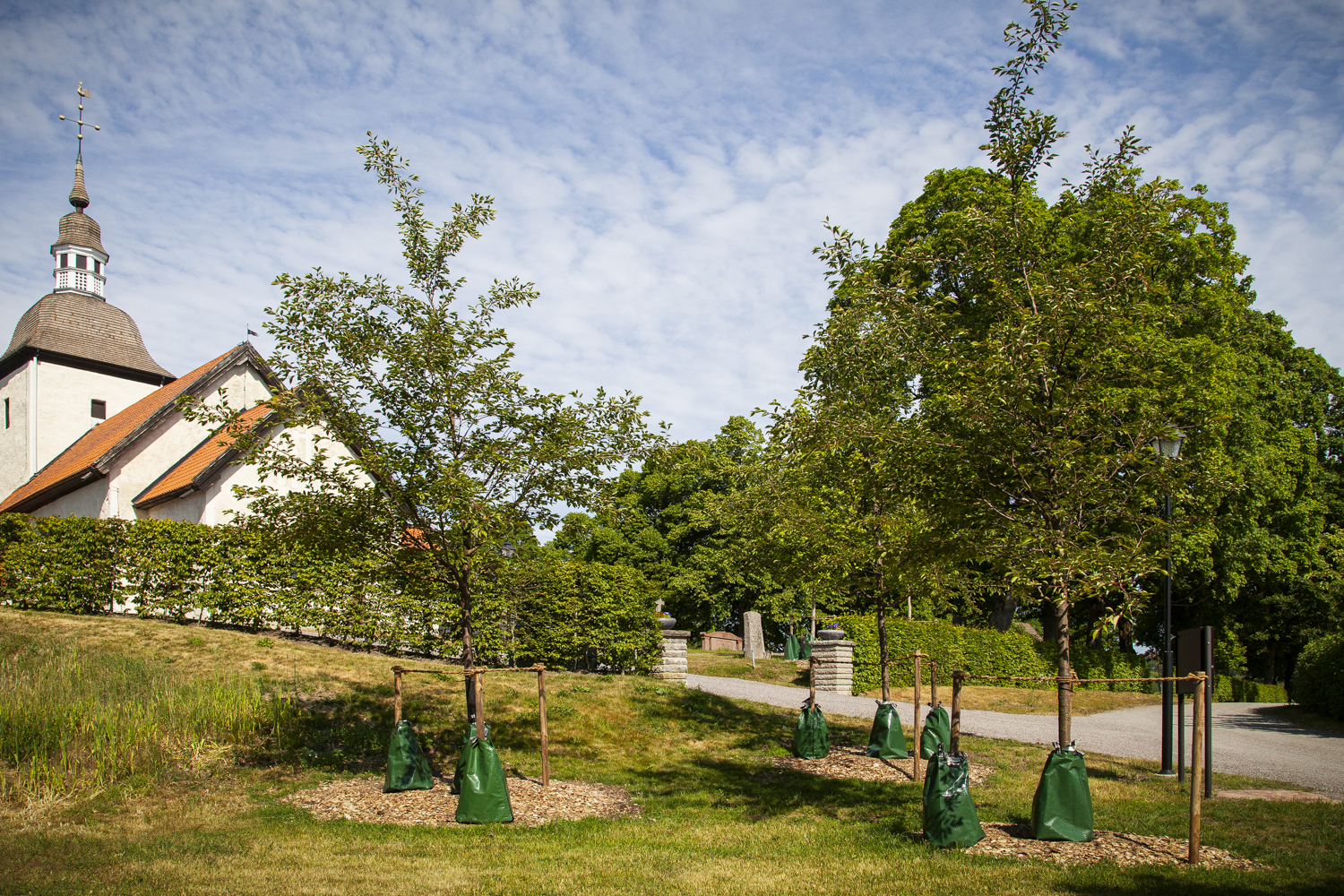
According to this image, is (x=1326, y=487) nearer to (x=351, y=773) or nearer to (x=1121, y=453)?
(x=1121, y=453)

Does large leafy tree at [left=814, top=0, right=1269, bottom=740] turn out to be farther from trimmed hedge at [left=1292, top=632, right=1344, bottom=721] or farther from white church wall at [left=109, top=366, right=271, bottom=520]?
white church wall at [left=109, top=366, right=271, bottom=520]

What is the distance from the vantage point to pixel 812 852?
7.49 metres

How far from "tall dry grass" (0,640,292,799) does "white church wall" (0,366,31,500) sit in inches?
896

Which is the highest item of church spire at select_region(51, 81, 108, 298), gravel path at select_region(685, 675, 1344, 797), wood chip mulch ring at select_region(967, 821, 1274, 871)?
church spire at select_region(51, 81, 108, 298)

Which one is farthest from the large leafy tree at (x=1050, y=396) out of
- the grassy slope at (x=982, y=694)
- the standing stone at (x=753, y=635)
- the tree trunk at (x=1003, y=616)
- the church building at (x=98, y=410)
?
the standing stone at (x=753, y=635)

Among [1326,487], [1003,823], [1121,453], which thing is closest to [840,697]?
[1003,823]

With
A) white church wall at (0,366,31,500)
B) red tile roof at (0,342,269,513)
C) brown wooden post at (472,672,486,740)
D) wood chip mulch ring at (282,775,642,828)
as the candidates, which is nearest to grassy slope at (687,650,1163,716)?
wood chip mulch ring at (282,775,642,828)

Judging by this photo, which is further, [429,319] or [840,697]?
[840,697]

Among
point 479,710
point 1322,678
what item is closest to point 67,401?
point 479,710

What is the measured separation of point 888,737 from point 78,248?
35.4 m

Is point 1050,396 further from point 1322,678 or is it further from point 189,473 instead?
point 189,473

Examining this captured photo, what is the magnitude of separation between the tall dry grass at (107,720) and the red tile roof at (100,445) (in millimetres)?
10667

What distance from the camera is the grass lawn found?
633cm

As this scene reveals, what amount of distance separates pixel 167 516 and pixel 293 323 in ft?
49.9
